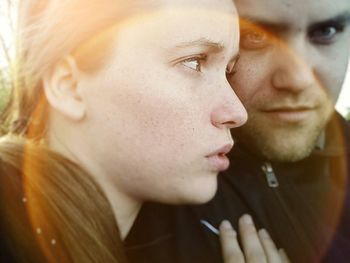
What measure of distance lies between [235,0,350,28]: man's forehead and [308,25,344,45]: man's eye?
0.08m

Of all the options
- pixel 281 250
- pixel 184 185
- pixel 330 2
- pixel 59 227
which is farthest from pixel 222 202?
pixel 330 2

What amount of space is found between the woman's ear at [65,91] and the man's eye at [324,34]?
1.16 meters

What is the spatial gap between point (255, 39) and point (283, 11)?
163 mm

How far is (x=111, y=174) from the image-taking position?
1281 millimetres

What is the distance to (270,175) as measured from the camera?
198 centimetres

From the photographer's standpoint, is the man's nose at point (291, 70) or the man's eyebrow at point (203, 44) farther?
the man's nose at point (291, 70)

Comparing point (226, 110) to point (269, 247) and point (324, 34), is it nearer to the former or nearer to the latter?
point (269, 247)

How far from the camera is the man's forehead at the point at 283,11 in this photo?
184 centimetres

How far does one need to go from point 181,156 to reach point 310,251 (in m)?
0.79

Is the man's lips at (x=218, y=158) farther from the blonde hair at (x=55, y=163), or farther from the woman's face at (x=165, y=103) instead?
the blonde hair at (x=55, y=163)

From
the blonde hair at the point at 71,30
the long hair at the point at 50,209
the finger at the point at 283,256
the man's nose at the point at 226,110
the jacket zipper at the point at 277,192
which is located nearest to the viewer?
the long hair at the point at 50,209

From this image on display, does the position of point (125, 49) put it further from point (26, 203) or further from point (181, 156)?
point (26, 203)

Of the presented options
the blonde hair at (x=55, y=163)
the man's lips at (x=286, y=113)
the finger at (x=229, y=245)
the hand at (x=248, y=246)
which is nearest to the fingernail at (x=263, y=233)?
the hand at (x=248, y=246)

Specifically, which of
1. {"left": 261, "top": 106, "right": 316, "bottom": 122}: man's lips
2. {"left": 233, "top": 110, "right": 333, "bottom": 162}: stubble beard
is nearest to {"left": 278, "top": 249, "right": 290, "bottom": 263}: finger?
{"left": 233, "top": 110, "right": 333, "bottom": 162}: stubble beard
